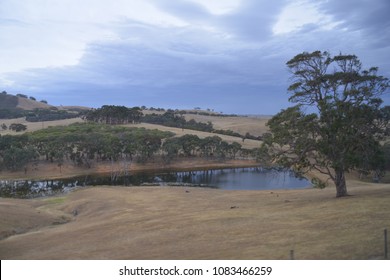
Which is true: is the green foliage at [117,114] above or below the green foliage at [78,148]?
above

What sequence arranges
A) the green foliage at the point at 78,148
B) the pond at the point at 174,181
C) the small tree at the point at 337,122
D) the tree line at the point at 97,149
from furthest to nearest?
the tree line at the point at 97,149, the green foliage at the point at 78,148, the pond at the point at 174,181, the small tree at the point at 337,122

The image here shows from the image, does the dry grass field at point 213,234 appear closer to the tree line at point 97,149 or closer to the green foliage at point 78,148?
the green foliage at point 78,148

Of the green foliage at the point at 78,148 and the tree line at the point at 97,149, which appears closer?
the green foliage at the point at 78,148

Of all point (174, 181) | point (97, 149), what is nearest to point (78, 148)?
point (97, 149)

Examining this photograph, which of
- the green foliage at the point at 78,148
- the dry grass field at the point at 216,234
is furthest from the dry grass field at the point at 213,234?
the green foliage at the point at 78,148

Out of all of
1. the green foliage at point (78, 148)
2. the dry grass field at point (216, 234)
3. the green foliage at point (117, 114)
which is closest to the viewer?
the dry grass field at point (216, 234)

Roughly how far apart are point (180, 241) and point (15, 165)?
297ft

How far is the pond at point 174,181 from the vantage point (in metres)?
78.4

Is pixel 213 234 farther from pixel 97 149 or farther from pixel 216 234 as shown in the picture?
pixel 97 149

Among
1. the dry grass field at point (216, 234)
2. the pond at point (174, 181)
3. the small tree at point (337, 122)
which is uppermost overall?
the small tree at point (337, 122)

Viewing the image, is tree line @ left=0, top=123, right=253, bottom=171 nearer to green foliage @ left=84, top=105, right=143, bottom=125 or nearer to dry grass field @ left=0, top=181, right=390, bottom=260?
green foliage @ left=84, top=105, right=143, bottom=125

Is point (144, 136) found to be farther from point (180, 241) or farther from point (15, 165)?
point (180, 241)
